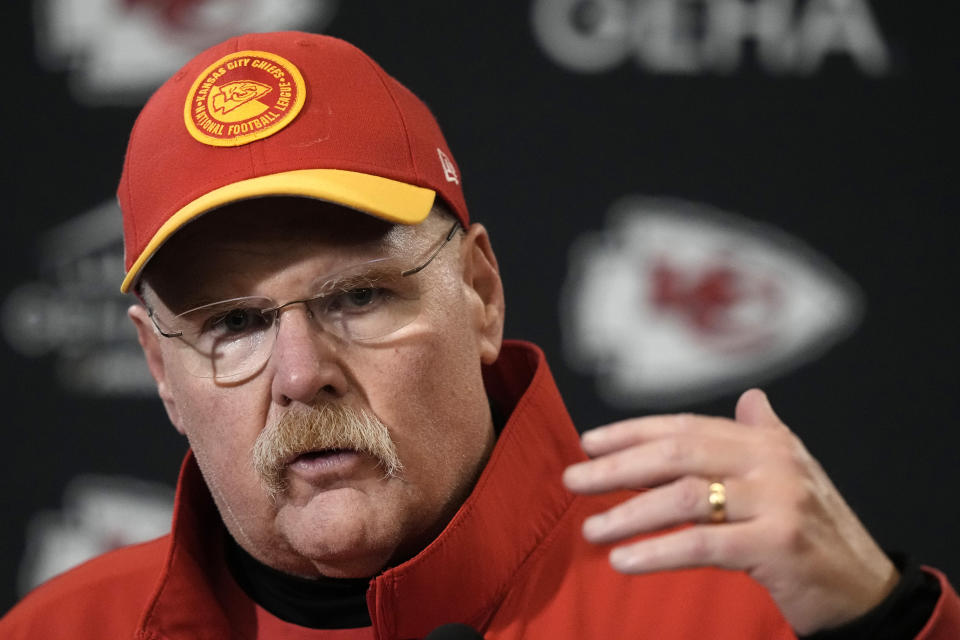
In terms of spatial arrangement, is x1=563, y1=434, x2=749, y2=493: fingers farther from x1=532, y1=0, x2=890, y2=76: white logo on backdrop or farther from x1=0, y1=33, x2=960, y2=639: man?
x1=532, y1=0, x2=890, y2=76: white logo on backdrop

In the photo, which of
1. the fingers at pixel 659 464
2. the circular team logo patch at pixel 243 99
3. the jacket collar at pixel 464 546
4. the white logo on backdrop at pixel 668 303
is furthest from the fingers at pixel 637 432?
the white logo on backdrop at pixel 668 303

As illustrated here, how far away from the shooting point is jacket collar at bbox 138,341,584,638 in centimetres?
84

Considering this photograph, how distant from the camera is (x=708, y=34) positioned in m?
1.42

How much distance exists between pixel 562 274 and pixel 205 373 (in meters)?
0.67

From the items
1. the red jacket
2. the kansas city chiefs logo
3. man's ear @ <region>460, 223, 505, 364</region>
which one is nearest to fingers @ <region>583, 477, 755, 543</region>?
the red jacket

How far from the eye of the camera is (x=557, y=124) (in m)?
1.47

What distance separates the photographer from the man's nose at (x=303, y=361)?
81 cm

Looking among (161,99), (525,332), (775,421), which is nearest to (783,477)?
(775,421)

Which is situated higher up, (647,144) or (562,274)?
(647,144)

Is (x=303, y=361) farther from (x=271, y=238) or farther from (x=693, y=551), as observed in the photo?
(x=693, y=551)

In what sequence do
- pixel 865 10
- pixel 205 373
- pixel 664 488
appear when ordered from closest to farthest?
pixel 664 488 < pixel 205 373 < pixel 865 10

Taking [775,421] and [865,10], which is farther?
[865,10]

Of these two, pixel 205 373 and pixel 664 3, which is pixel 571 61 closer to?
pixel 664 3

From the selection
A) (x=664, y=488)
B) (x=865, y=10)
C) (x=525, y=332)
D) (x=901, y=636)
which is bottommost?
(x=525, y=332)
